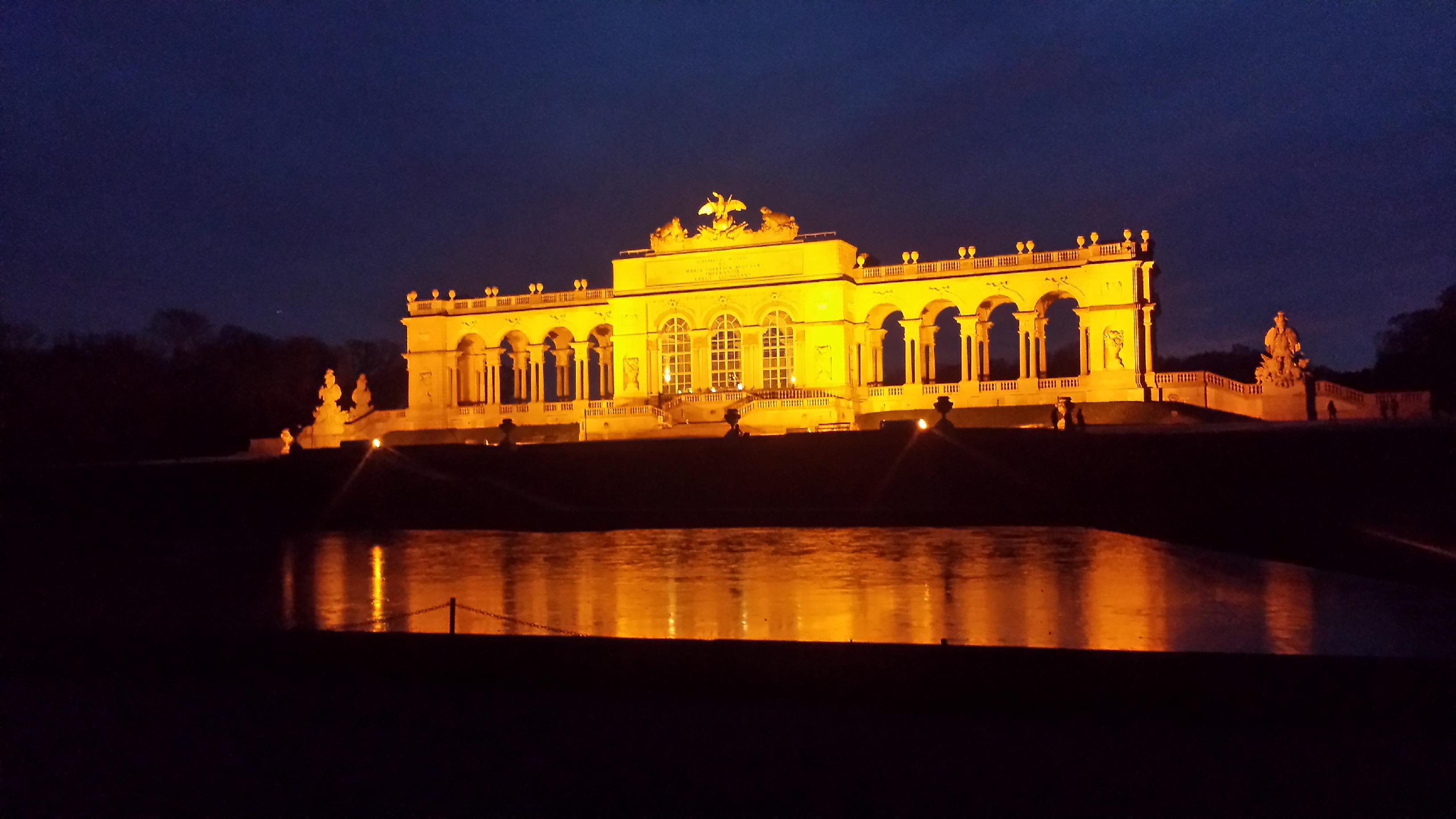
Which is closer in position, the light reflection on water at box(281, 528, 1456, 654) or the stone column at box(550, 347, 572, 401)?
the light reflection on water at box(281, 528, 1456, 654)

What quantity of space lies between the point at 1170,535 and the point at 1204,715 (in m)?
13.6

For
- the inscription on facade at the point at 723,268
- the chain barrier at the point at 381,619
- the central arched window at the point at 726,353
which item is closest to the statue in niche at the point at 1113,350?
the inscription on facade at the point at 723,268

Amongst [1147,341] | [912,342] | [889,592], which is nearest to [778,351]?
[912,342]

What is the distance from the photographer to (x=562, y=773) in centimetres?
843

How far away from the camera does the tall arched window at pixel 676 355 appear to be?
5494 centimetres

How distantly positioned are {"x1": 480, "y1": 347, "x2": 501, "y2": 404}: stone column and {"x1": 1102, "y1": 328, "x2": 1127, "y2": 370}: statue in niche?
29.0 m

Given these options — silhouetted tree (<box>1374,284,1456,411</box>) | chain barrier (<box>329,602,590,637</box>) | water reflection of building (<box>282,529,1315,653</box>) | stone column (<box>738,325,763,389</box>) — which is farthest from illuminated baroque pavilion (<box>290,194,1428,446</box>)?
chain barrier (<box>329,602,590,637</box>)

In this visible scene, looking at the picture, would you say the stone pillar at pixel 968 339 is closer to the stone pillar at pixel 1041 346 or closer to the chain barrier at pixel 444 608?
the stone pillar at pixel 1041 346

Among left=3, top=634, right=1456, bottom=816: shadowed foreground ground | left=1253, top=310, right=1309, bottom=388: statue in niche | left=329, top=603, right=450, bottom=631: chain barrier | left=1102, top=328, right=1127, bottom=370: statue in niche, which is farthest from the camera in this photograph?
left=1102, top=328, right=1127, bottom=370: statue in niche

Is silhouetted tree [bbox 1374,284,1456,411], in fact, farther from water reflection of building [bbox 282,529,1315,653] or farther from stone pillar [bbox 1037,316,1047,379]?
water reflection of building [bbox 282,529,1315,653]

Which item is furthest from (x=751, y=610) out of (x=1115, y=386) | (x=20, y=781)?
(x=1115, y=386)

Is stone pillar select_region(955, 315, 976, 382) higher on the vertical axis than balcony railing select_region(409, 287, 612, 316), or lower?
lower

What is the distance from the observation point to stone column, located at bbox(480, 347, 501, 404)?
5981 centimetres

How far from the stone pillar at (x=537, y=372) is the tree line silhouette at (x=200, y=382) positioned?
10.3 meters
